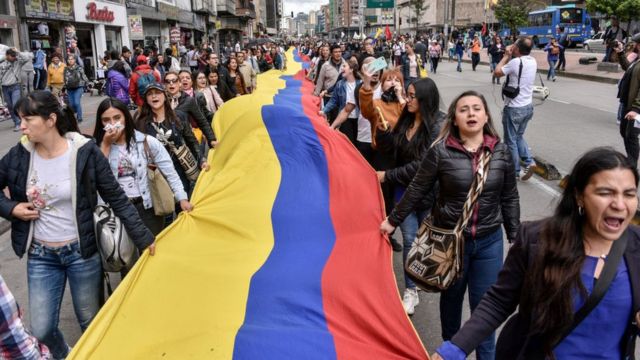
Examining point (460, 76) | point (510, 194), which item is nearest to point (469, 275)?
point (510, 194)

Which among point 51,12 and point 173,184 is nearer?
point 173,184

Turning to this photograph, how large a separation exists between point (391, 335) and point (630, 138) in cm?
537

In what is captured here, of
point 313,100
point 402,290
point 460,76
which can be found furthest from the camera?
point 460,76

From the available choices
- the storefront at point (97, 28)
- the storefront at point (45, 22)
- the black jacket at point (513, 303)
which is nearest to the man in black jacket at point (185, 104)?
the black jacket at point (513, 303)

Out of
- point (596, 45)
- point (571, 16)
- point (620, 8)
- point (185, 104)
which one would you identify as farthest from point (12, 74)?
point (571, 16)

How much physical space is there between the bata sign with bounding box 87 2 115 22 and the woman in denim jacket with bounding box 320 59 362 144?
69.7 feet

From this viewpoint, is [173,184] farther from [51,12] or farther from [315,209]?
[51,12]

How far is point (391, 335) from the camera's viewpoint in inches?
117

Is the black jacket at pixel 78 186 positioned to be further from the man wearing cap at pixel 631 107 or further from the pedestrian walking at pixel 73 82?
the pedestrian walking at pixel 73 82

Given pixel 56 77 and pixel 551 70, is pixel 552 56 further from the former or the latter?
pixel 56 77

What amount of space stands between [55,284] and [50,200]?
53 centimetres

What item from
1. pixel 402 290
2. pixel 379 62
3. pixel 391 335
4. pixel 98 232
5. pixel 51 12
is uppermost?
pixel 51 12

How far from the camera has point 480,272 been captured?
350cm

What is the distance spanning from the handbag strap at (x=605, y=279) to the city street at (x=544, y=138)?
963 millimetres
